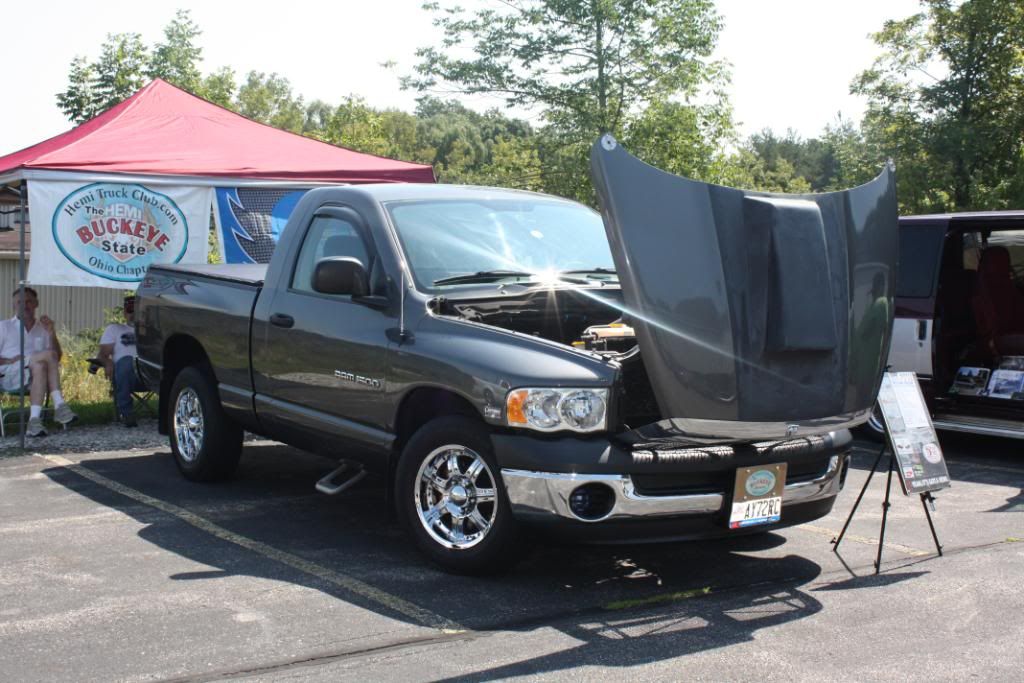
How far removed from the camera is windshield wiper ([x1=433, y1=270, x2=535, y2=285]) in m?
6.06

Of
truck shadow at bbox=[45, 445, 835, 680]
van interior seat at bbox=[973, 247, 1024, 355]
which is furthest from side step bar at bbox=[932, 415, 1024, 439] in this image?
truck shadow at bbox=[45, 445, 835, 680]

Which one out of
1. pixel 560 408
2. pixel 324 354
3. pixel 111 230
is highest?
pixel 111 230

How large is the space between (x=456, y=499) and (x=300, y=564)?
954 millimetres

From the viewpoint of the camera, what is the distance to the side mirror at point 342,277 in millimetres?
5949

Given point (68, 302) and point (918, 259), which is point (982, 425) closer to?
point (918, 259)

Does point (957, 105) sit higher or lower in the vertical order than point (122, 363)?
higher

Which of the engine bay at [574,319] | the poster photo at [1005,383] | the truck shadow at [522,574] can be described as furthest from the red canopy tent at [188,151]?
the poster photo at [1005,383]

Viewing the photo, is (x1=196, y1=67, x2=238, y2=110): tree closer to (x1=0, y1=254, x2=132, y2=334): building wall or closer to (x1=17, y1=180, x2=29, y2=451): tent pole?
(x1=0, y1=254, x2=132, y2=334): building wall

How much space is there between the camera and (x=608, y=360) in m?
5.12

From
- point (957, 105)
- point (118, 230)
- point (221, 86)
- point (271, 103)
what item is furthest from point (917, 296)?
point (271, 103)

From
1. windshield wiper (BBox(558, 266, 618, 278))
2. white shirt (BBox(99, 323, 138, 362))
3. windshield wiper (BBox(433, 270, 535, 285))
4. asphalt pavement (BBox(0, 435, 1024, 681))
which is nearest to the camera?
asphalt pavement (BBox(0, 435, 1024, 681))

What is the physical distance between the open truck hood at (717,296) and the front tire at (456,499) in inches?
33.9

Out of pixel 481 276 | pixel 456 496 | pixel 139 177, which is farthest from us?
pixel 139 177

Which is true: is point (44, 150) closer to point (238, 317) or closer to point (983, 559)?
point (238, 317)
